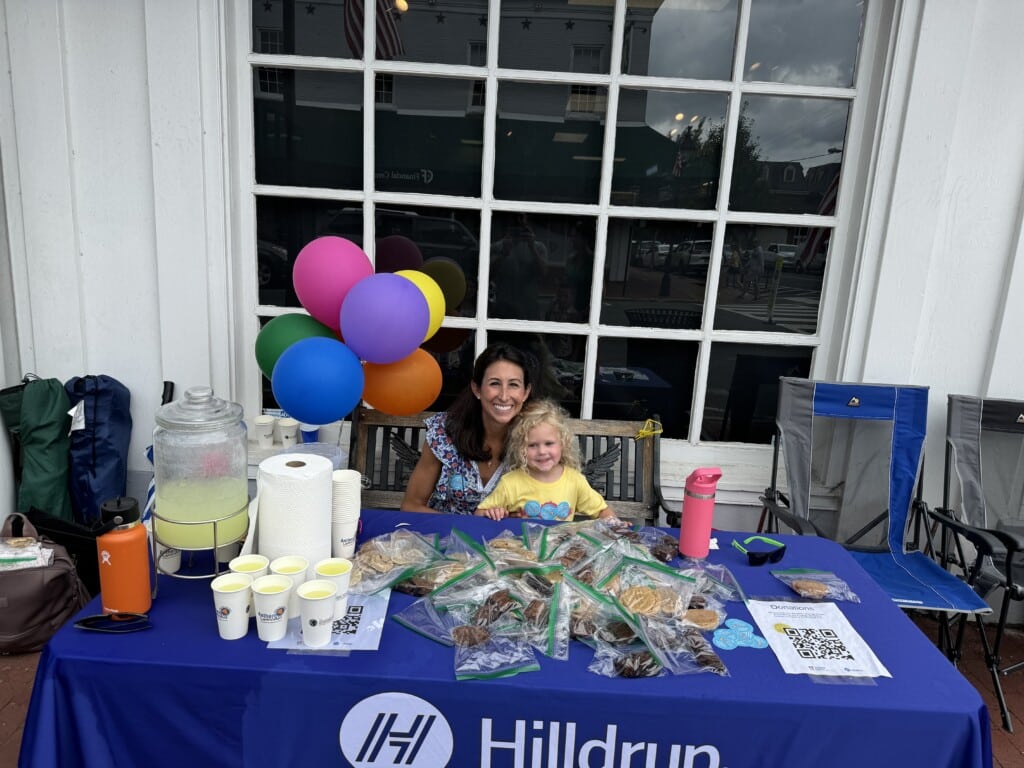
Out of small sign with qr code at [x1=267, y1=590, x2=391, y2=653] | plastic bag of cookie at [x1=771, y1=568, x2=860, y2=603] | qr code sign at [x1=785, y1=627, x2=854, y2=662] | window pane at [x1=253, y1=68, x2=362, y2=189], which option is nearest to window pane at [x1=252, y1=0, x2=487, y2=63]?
window pane at [x1=253, y1=68, x2=362, y2=189]

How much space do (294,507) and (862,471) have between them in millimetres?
2810

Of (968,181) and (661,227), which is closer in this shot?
(968,181)

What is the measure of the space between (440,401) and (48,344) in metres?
1.90

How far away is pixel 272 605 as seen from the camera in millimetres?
1419

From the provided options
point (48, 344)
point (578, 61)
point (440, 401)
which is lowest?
point (440, 401)

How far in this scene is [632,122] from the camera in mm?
3045

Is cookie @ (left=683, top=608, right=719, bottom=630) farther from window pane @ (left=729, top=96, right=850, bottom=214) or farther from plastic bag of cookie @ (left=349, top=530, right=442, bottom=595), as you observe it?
window pane @ (left=729, top=96, right=850, bottom=214)

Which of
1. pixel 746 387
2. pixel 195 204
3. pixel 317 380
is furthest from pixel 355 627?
pixel 746 387

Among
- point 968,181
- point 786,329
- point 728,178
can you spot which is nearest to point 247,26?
point 728,178

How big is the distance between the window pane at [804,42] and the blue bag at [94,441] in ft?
11.2

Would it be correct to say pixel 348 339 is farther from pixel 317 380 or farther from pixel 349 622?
pixel 349 622

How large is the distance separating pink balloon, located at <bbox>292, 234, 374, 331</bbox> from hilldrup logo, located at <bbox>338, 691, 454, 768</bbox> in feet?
4.81

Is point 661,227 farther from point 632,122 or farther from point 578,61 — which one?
point 578,61

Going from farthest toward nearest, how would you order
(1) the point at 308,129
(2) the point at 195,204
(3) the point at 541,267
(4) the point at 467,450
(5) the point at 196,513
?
(3) the point at 541,267, (1) the point at 308,129, (2) the point at 195,204, (4) the point at 467,450, (5) the point at 196,513
